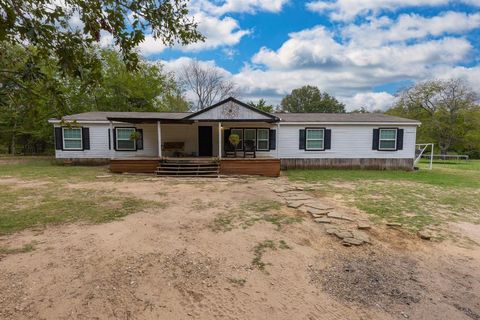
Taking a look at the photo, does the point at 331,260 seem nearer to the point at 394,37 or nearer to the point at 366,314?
the point at 366,314

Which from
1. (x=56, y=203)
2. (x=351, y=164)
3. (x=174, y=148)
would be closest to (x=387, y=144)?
(x=351, y=164)

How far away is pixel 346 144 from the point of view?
13.8 meters

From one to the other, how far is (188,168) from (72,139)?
7.26 metres

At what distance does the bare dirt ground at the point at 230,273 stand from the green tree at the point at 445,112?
25.2m

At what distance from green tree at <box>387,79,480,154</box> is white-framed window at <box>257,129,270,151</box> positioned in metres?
20.1

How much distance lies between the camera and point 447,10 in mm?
11305

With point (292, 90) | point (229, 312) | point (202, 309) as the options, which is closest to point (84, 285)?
point (202, 309)

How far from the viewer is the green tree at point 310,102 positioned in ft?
136

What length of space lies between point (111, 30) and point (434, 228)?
6007mm

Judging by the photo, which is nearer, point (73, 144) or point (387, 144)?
point (387, 144)

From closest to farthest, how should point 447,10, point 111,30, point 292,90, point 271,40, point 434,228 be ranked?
1. point 111,30
2. point 434,228
3. point 447,10
4. point 271,40
5. point 292,90

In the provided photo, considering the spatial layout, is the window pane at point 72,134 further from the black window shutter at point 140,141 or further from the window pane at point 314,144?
the window pane at point 314,144

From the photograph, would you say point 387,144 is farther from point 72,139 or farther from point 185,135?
point 72,139

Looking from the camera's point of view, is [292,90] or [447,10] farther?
[292,90]
